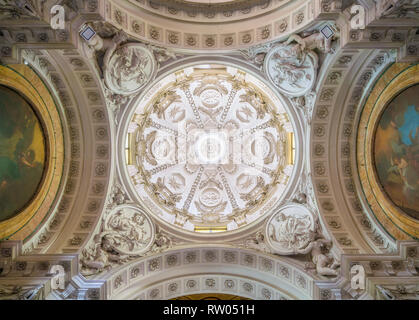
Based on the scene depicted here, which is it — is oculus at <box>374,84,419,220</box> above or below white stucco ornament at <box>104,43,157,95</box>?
below

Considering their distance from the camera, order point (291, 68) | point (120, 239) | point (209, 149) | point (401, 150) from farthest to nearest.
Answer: point (209, 149) → point (120, 239) → point (291, 68) → point (401, 150)

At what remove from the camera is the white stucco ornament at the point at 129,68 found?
618 inches

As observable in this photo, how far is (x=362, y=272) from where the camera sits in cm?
1339

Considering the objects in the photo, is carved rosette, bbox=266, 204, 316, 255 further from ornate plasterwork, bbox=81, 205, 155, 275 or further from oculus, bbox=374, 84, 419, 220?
ornate plasterwork, bbox=81, 205, 155, 275

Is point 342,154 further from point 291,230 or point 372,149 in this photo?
point 291,230

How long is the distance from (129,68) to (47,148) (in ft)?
15.8

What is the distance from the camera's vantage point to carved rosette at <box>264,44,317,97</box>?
15523 millimetres

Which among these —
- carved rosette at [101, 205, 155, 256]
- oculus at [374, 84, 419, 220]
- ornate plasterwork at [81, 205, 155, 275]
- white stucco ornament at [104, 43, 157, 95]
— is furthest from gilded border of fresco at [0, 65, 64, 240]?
oculus at [374, 84, 419, 220]

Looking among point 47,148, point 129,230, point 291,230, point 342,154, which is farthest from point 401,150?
Answer: point 47,148

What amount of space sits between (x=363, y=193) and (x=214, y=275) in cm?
783

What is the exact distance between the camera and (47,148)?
15312mm

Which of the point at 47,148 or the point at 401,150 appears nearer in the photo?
the point at 401,150

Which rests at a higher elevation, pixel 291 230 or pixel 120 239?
pixel 291 230

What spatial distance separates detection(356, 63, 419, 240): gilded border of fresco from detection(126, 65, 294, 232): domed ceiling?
3513 mm
